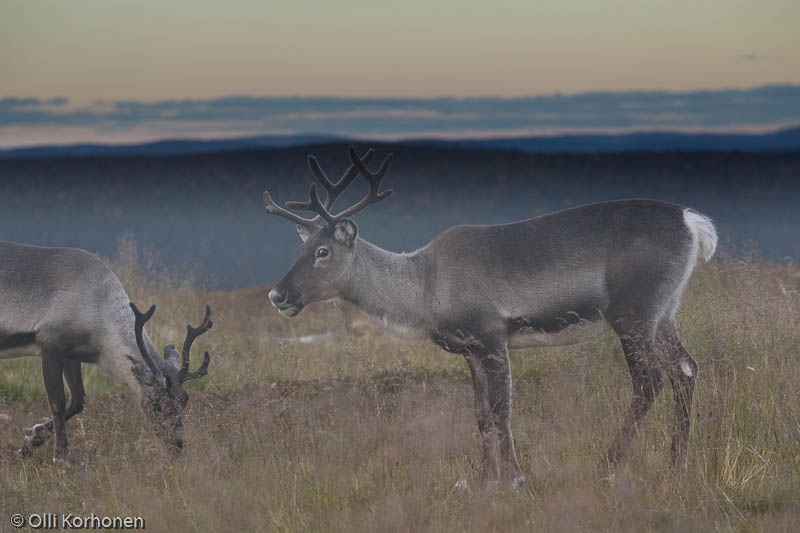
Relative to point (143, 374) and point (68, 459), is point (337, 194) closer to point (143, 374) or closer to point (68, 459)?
point (143, 374)

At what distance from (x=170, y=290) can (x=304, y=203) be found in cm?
691

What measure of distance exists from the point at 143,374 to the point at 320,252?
2.06 meters

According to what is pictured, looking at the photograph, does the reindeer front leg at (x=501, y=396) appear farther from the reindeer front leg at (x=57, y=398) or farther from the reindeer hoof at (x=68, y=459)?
the reindeer front leg at (x=57, y=398)

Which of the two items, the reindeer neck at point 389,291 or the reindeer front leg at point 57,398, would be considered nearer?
the reindeer neck at point 389,291

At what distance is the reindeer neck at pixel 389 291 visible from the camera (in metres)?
7.99

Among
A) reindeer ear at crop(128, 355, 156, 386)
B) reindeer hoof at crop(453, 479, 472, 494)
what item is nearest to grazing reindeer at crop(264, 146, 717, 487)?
reindeer hoof at crop(453, 479, 472, 494)

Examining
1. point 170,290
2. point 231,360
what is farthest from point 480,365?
point 170,290

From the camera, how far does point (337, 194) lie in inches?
332

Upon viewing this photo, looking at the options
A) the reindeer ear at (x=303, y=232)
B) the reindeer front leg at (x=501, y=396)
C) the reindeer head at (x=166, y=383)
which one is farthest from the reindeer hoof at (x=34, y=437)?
the reindeer front leg at (x=501, y=396)

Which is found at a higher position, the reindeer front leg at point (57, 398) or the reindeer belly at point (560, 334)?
the reindeer belly at point (560, 334)

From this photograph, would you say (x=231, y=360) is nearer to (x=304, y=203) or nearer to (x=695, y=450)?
(x=304, y=203)

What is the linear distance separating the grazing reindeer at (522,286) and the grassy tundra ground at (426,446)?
0.34 metres

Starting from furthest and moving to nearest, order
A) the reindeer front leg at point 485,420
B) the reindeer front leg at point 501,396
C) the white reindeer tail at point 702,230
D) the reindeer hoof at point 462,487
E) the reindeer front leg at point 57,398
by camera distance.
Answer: the reindeer front leg at point 57,398, the white reindeer tail at point 702,230, the reindeer front leg at point 501,396, the reindeer front leg at point 485,420, the reindeer hoof at point 462,487

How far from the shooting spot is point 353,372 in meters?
10.8
